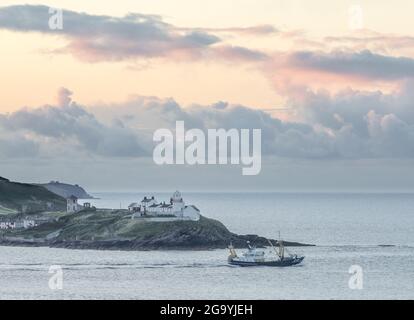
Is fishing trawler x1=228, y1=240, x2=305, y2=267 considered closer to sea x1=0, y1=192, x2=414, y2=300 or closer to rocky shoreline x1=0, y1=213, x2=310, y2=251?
sea x1=0, y1=192, x2=414, y2=300

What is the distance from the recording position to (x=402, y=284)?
13188 centimetres

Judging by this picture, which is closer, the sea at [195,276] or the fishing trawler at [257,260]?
the sea at [195,276]

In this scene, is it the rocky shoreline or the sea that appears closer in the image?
the sea

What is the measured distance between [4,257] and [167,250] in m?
31.3

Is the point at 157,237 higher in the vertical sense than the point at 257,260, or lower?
higher

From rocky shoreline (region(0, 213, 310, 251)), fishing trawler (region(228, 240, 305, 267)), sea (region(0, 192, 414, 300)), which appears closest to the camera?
sea (region(0, 192, 414, 300))

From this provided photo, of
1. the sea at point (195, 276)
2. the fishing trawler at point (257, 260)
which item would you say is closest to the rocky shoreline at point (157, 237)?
the sea at point (195, 276)

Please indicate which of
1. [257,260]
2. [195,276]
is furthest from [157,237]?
[195,276]

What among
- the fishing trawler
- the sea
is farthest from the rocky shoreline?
the fishing trawler

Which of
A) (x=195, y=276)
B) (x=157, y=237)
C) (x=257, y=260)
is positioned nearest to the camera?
(x=195, y=276)

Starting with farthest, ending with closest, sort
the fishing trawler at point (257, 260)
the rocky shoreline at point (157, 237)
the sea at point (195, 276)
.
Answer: the rocky shoreline at point (157, 237), the fishing trawler at point (257, 260), the sea at point (195, 276)

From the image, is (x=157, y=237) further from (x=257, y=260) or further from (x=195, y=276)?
(x=195, y=276)

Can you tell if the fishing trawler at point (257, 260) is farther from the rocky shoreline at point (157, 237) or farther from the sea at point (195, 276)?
the rocky shoreline at point (157, 237)
